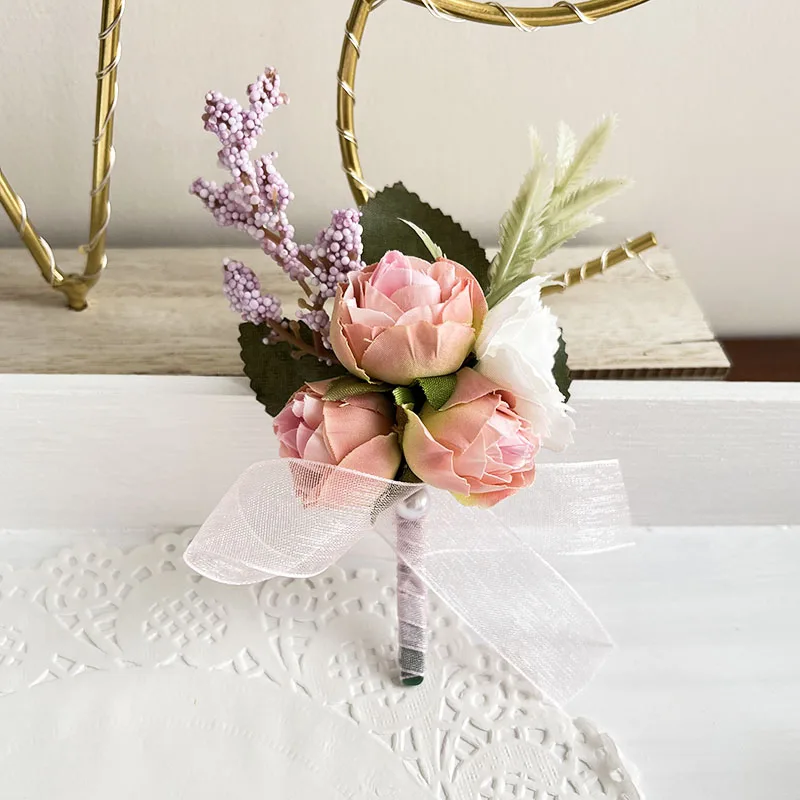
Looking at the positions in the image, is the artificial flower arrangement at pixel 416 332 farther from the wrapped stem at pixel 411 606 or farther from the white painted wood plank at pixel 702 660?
the white painted wood plank at pixel 702 660

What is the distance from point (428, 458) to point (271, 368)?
0.15m

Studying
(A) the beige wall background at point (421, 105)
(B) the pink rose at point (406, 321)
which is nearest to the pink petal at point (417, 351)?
(B) the pink rose at point (406, 321)

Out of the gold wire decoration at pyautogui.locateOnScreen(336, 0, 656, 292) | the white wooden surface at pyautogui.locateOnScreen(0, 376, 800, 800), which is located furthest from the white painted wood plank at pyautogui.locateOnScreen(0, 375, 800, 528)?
the gold wire decoration at pyautogui.locateOnScreen(336, 0, 656, 292)

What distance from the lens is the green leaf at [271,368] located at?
1.47 feet

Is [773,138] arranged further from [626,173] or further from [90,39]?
[90,39]

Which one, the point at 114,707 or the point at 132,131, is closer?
the point at 114,707

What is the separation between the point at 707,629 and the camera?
52 centimetres

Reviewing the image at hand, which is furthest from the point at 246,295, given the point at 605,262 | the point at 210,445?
the point at 605,262

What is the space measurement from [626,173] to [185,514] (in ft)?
1.42

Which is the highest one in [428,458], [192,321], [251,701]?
[428,458]

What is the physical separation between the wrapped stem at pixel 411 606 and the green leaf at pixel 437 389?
3.3 inches

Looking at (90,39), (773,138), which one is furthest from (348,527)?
(773,138)

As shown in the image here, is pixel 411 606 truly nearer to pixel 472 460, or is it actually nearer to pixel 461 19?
pixel 472 460

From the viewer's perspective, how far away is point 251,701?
1.52ft
